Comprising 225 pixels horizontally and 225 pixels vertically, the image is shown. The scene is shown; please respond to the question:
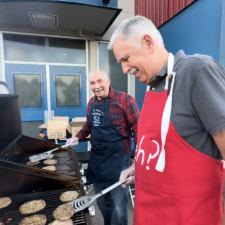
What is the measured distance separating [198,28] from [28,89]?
372 centimetres

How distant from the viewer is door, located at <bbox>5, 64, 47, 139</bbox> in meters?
3.97

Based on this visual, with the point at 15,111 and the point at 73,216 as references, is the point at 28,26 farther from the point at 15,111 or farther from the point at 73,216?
the point at 73,216

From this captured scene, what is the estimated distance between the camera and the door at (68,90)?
423cm

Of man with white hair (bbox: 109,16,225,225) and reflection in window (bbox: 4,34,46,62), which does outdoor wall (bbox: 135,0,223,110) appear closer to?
man with white hair (bbox: 109,16,225,225)

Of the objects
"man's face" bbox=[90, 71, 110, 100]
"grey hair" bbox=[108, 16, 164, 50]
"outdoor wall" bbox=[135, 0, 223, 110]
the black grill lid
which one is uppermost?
"outdoor wall" bbox=[135, 0, 223, 110]

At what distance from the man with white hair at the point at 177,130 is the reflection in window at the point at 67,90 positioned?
11.6ft

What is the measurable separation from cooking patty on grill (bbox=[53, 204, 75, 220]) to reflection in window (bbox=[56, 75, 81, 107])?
350cm

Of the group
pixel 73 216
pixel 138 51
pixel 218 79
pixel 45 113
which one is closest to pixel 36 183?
pixel 73 216

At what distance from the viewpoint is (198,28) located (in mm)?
2330

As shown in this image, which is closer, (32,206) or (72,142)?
(32,206)

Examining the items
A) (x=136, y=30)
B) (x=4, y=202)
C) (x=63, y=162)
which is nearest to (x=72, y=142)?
(x=63, y=162)

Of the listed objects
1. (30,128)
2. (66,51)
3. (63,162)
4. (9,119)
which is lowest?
(30,128)

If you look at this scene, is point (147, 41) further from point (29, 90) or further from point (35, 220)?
point (29, 90)

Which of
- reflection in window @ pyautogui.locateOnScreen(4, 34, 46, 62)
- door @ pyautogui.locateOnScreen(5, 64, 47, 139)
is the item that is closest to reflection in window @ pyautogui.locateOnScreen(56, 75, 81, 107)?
door @ pyautogui.locateOnScreen(5, 64, 47, 139)
